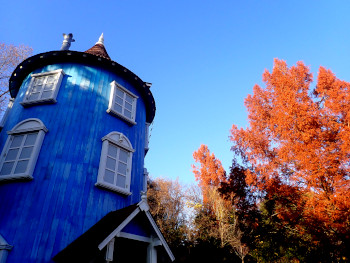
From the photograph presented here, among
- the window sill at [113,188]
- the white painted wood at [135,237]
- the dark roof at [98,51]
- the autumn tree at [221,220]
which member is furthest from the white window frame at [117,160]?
the autumn tree at [221,220]

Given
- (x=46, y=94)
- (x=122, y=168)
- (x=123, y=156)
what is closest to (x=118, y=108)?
(x=123, y=156)

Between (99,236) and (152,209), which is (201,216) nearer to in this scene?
(152,209)

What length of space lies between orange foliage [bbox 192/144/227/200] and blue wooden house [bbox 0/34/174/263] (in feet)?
69.2

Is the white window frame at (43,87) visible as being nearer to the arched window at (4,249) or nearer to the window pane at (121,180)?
the window pane at (121,180)

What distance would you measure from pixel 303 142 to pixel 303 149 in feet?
2.13

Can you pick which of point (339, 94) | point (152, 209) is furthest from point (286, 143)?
point (152, 209)

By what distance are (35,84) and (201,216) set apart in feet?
66.6

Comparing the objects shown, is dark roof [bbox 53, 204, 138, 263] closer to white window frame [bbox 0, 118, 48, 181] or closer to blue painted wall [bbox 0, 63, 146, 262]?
blue painted wall [bbox 0, 63, 146, 262]

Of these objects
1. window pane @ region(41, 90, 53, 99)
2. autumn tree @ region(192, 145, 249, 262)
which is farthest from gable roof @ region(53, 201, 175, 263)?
autumn tree @ region(192, 145, 249, 262)

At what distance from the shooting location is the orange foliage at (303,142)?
12.3 metres

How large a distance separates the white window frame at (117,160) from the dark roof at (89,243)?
1.43 meters

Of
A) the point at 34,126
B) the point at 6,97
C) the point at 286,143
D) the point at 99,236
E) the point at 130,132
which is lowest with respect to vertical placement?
the point at 99,236

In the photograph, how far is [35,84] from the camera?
10.1 metres

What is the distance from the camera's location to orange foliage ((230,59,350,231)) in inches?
485
